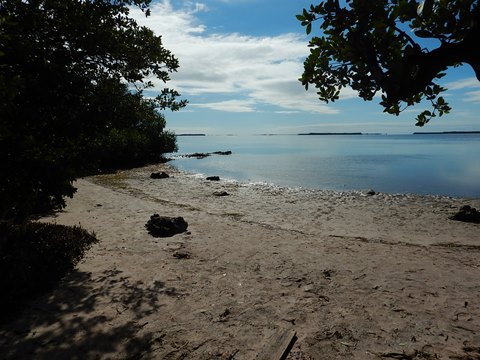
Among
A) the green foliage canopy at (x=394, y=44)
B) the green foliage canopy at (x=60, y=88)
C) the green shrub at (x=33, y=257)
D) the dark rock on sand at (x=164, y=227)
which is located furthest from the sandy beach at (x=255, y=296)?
the green foliage canopy at (x=394, y=44)

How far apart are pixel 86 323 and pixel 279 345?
4.00 meters

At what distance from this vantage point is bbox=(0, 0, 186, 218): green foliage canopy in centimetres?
688

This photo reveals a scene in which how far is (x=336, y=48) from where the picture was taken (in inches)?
166

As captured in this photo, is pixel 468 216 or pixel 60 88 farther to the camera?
pixel 468 216

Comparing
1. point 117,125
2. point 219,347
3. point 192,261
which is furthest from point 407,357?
point 117,125

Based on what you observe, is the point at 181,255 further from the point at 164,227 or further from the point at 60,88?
the point at 60,88

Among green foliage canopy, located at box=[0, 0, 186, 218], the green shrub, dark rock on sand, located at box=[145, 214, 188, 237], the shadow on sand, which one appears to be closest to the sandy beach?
the shadow on sand

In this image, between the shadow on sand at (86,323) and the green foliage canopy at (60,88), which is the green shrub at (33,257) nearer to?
the shadow on sand at (86,323)

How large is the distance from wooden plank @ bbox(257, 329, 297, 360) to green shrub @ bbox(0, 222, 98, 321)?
543 centimetres

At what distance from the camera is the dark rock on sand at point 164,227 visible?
45.1ft

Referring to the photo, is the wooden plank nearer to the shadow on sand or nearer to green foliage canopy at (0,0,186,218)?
the shadow on sand

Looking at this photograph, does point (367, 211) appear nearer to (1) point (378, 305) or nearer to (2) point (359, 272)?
(2) point (359, 272)

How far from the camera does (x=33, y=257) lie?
29.4 ft

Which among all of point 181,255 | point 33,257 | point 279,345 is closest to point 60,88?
point 33,257
